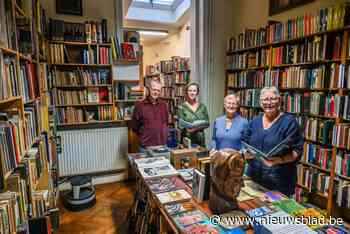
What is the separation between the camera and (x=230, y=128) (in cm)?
226

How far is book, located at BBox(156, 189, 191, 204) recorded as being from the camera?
144 centimetres

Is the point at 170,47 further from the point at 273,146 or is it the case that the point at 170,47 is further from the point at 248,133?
the point at 273,146

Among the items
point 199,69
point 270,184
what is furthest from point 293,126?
point 199,69

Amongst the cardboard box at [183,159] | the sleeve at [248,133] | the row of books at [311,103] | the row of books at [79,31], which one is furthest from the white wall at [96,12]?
the row of books at [311,103]

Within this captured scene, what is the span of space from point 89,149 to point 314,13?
136 inches

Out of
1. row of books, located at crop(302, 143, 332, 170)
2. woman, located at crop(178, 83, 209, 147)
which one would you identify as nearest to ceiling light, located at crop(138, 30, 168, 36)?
woman, located at crop(178, 83, 209, 147)

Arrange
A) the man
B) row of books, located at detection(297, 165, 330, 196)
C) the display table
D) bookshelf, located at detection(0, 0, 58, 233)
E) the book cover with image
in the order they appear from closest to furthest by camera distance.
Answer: the display table, bookshelf, located at detection(0, 0, 58, 233), the book cover with image, row of books, located at detection(297, 165, 330, 196), the man

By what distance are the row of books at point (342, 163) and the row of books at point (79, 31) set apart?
3279mm

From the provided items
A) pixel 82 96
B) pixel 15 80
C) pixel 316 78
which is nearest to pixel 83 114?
pixel 82 96

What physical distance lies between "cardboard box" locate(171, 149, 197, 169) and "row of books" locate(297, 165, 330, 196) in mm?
1633

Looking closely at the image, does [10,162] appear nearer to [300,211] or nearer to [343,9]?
[300,211]

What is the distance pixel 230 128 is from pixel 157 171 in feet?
2.78

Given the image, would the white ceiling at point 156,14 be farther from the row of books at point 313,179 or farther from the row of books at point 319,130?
the row of books at point 313,179

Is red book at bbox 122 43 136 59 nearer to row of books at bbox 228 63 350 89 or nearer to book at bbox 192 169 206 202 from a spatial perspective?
row of books at bbox 228 63 350 89
